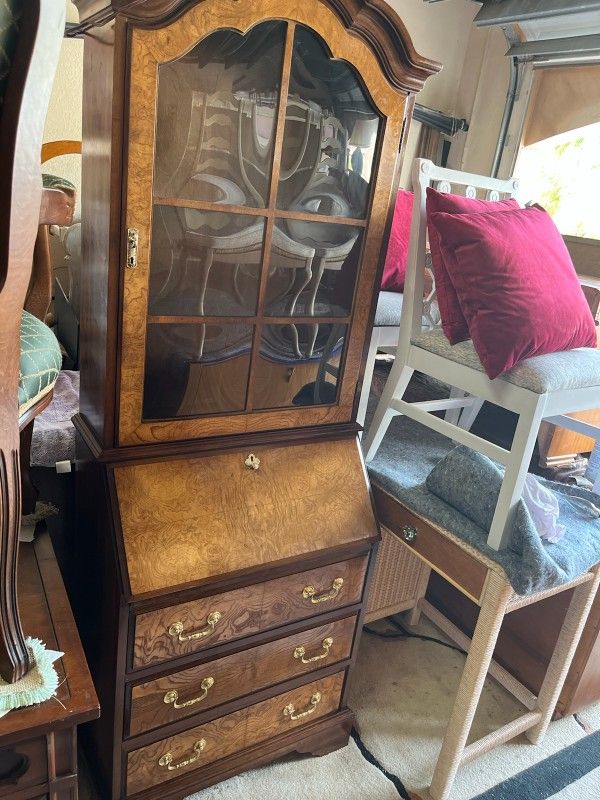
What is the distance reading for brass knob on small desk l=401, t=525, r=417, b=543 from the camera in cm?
138

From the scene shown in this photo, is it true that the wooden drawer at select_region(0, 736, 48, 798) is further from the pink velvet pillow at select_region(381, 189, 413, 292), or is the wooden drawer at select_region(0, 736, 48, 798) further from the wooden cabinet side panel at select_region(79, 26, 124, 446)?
the pink velvet pillow at select_region(381, 189, 413, 292)

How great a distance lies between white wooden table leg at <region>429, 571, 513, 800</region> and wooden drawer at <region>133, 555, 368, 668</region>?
26 centimetres

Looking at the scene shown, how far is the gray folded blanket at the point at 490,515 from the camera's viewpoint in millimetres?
1196

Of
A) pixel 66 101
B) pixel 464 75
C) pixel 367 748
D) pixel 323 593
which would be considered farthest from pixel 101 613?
pixel 464 75

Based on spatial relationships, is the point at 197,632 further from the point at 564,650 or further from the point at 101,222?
the point at 564,650

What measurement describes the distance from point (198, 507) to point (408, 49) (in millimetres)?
921

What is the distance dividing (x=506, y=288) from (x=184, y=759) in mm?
1139

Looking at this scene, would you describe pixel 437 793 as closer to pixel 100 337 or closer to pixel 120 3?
pixel 100 337

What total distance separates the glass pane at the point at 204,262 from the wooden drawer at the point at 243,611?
53 centimetres

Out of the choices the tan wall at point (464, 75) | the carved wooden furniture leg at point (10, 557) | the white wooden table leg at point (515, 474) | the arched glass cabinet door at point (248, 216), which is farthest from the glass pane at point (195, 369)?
the tan wall at point (464, 75)

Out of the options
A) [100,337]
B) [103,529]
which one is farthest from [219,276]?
[103,529]

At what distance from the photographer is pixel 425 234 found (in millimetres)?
1419

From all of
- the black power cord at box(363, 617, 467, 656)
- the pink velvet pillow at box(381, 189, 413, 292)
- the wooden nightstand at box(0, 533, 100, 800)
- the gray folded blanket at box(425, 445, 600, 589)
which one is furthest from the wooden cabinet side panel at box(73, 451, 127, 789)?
the pink velvet pillow at box(381, 189, 413, 292)

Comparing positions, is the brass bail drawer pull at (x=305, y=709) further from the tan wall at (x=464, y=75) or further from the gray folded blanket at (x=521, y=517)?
the tan wall at (x=464, y=75)
